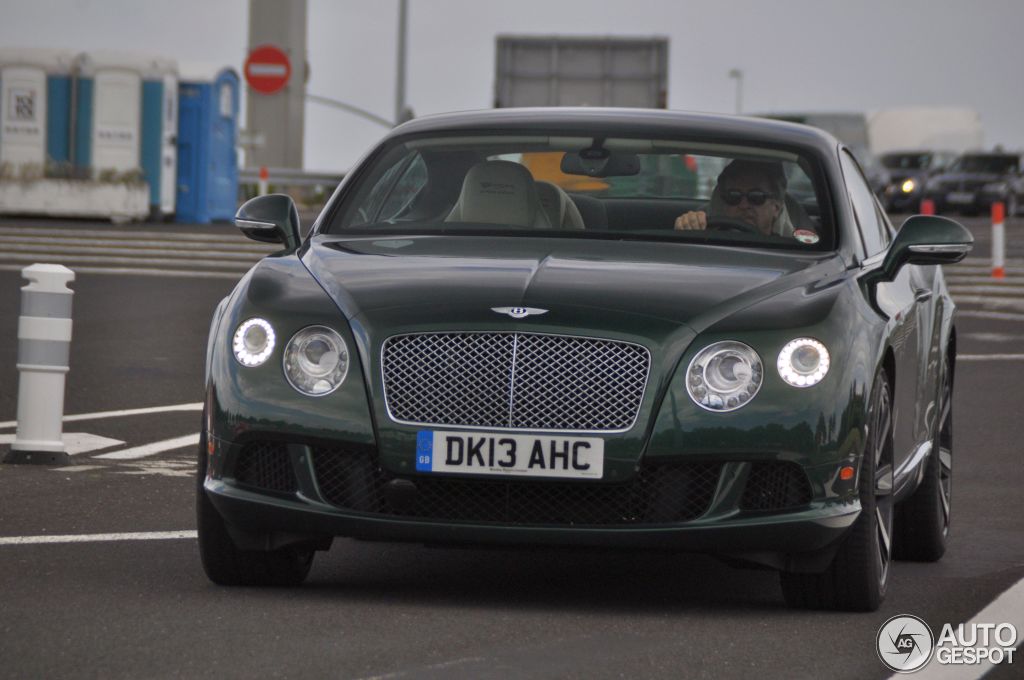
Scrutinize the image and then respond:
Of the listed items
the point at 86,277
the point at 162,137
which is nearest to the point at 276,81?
the point at 162,137

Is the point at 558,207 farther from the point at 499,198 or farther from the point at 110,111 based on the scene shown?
the point at 110,111

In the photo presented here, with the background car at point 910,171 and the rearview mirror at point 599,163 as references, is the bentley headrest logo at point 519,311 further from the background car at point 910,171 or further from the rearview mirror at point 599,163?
the background car at point 910,171

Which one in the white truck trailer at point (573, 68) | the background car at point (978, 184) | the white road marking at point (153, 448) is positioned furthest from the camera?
the background car at point (978, 184)

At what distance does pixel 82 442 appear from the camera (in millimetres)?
10172

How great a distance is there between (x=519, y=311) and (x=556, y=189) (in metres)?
1.43

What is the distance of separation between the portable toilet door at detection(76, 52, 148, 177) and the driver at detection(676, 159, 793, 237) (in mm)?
29363

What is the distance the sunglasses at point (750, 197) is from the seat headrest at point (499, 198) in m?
0.62

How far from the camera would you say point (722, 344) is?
5.65 meters

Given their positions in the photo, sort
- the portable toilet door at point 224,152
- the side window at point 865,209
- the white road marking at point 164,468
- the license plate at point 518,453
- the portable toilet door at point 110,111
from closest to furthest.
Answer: the license plate at point 518,453
the side window at point 865,209
the white road marking at point 164,468
the portable toilet door at point 110,111
the portable toilet door at point 224,152

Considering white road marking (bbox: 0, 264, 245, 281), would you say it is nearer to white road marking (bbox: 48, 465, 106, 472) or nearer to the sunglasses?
white road marking (bbox: 48, 465, 106, 472)

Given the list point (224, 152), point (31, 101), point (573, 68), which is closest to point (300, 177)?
point (224, 152)

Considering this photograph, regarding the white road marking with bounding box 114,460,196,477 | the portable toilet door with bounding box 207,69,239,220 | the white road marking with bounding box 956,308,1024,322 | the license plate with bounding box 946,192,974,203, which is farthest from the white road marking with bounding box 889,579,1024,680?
the license plate with bounding box 946,192,974,203

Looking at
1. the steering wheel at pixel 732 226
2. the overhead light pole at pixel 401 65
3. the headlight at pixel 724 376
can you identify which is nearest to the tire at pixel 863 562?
the headlight at pixel 724 376

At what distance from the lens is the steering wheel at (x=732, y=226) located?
268 inches
